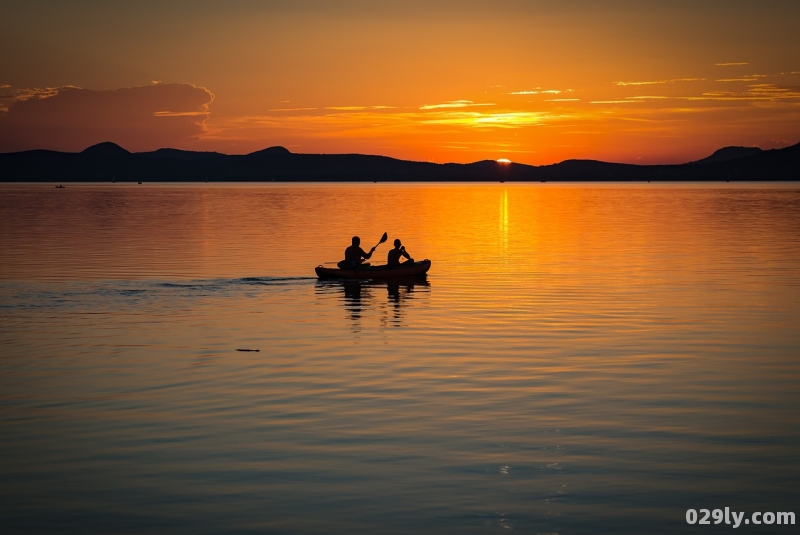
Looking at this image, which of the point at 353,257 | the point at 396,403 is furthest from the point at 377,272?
the point at 396,403

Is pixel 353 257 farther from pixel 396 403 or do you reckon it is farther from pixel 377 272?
pixel 396 403

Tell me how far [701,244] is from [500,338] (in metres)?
38.9

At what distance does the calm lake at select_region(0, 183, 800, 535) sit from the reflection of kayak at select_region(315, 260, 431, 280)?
2.76 feet

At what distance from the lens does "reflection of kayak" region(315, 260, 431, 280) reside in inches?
1566

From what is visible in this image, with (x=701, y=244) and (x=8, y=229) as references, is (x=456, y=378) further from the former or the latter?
(x=8, y=229)

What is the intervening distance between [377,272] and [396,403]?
23465 millimetres

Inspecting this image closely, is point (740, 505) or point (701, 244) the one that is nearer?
point (740, 505)

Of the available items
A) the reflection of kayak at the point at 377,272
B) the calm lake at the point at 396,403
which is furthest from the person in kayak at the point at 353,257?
the calm lake at the point at 396,403

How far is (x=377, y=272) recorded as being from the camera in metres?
40.5

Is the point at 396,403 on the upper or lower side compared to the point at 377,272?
lower

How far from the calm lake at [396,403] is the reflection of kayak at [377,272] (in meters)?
0.84

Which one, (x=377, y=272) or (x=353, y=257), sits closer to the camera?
(x=353, y=257)

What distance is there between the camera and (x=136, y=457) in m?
13.7

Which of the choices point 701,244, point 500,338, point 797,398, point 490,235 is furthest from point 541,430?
point 490,235
